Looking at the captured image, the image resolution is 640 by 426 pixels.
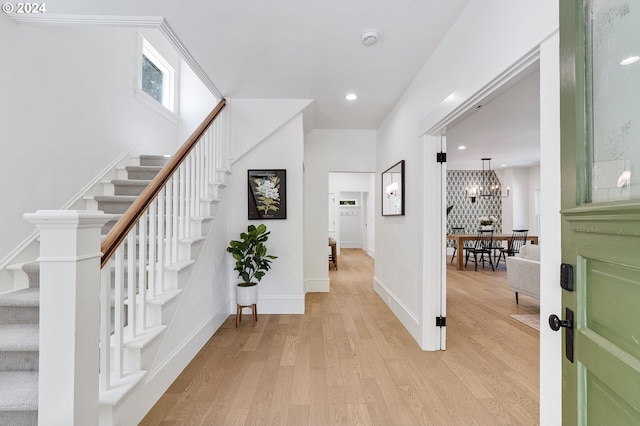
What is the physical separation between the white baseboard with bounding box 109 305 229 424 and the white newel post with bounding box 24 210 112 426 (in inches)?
14.9

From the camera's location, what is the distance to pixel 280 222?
361 cm

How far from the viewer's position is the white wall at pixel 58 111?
7.00 feet

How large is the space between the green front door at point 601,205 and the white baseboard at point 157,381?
2021 millimetres

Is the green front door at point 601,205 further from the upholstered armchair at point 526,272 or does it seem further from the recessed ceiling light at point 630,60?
the upholstered armchair at point 526,272

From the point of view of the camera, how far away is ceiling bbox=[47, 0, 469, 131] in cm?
193

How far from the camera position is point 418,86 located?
2846mm

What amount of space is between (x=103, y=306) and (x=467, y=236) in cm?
679


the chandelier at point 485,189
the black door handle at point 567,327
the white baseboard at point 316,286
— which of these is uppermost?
the chandelier at point 485,189

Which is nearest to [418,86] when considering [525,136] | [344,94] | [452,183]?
[344,94]

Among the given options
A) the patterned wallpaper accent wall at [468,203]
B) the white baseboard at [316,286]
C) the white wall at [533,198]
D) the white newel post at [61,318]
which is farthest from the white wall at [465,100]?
the white wall at [533,198]

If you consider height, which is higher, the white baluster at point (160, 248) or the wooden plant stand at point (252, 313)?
the white baluster at point (160, 248)

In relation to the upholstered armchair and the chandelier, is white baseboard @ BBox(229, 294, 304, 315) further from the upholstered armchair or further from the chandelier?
the chandelier

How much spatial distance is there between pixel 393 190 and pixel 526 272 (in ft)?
6.80

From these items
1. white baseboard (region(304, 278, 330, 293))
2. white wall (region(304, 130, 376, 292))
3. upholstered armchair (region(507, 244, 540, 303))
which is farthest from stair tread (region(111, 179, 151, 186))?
upholstered armchair (region(507, 244, 540, 303))
